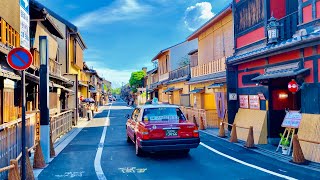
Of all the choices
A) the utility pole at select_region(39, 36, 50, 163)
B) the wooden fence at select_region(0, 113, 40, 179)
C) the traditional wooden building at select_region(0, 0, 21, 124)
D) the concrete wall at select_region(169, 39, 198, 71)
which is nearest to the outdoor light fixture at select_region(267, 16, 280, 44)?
the utility pole at select_region(39, 36, 50, 163)

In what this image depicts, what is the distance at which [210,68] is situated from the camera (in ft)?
66.5

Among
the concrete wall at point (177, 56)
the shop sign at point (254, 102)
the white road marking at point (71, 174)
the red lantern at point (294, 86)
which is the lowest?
the white road marking at point (71, 174)

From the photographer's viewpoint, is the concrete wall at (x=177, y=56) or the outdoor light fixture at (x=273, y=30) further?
the concrete wall at (x=177, y=56)

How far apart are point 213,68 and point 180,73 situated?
10.1 metres

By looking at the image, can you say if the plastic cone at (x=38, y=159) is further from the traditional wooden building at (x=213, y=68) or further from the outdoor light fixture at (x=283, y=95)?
the traditional wooden building at (x=213, y=68)

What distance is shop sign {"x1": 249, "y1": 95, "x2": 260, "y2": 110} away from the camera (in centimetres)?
1294

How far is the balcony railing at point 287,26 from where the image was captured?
36.1 ft

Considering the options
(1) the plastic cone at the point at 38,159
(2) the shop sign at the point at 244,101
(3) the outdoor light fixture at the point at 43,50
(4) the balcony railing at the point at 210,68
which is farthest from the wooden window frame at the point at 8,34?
(4) the balcony railing at the point at 210,68

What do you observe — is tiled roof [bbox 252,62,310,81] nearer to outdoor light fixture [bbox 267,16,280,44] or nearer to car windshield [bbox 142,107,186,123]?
outdoor light fixture [bbox 267,16,280,44]

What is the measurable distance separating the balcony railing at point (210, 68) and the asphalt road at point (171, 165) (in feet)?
26.9

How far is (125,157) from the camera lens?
9.56 m

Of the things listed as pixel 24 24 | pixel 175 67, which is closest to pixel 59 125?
pixel 24 24

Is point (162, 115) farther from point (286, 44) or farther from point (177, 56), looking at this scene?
point (177, 56)

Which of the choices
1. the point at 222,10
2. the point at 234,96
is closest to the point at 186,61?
the point at 222,10
